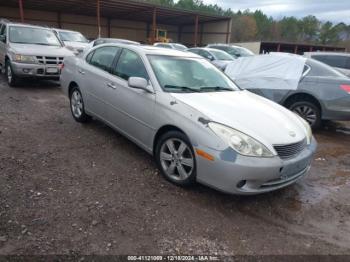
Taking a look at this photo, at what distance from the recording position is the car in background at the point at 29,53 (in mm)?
7668

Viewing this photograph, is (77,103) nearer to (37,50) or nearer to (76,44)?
(37,50)

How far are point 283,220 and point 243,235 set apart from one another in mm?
575

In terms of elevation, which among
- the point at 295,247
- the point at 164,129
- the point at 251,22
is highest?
the point at 251,22

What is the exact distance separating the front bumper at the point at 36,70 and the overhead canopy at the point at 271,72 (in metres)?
4.96

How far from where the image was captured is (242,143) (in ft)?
9.51

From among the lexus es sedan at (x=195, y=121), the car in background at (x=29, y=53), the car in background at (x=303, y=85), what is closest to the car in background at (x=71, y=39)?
the car in background at (x=29, y=53)

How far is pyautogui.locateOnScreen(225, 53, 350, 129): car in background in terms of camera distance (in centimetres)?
584

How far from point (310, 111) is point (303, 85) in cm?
58

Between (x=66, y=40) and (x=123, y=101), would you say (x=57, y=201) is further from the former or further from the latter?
(x=66, y=40)

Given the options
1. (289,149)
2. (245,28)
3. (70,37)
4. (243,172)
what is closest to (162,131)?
(243,172)

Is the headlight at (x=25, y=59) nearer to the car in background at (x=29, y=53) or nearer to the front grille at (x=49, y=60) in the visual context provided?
the car in background at (x=29, y=53)

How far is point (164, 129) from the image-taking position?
3508 millimetres

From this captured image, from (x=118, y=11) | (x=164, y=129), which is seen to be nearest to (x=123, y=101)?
(x=164, y=129)

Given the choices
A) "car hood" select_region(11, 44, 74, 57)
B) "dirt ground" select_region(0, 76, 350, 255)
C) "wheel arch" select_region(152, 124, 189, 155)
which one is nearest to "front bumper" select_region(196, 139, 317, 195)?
"dirt ground" select_region(0, 76, 350, 255)
